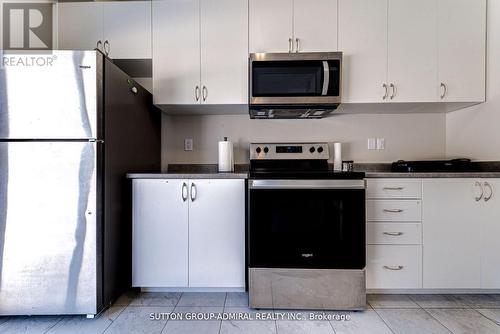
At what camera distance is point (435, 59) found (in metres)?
1.91

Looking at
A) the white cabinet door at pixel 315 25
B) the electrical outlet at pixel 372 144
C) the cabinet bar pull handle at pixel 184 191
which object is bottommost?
the cabinet bar pull handle at pixel 184 191

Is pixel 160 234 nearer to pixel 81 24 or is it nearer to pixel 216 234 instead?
pixel 216 234

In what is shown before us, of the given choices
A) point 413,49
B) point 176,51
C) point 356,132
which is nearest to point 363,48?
point 413,49

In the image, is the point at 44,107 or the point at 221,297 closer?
the point at 44,107

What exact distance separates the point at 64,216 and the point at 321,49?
2.04m

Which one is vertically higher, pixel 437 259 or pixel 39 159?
pixel 39 159

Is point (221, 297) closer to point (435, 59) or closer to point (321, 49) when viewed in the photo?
point (321, 49)

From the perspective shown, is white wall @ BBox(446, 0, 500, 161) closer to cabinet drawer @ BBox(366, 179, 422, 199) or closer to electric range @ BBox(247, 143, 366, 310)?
cabinet drawer @ BBox(366, 179, 422, 199)

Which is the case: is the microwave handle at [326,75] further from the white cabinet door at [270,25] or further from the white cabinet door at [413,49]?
the white cabinet door at [413,49]

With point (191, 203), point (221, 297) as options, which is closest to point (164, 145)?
Result: point (191, 203)

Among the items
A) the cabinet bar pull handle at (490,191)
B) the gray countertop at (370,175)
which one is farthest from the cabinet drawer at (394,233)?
the cabinet bar pull handle at (490,191)

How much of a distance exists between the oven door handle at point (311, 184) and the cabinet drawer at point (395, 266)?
0.48m

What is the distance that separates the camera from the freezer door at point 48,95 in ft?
4.74

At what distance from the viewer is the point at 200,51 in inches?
77.0
